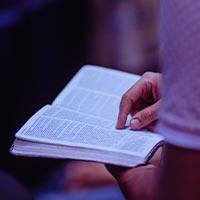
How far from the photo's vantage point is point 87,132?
91cm

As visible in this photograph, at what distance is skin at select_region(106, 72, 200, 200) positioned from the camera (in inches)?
24.9

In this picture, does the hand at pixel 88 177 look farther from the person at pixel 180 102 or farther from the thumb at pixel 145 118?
the person at pixel 180 102

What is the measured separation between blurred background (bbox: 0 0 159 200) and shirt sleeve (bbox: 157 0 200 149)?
4.01 feet

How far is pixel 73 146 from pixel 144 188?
12 cm

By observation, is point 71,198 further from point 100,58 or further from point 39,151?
point 39,151

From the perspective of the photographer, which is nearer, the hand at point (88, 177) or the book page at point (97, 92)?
the book page at point (97, 92)

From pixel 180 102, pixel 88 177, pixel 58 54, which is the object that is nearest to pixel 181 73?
pixel 180 102

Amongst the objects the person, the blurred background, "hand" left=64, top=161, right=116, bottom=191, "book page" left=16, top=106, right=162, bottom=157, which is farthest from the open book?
"hand" left=64, top=161, right=116, bottom=191

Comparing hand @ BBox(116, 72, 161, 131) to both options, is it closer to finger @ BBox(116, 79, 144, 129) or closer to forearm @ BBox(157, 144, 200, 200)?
finger @ BBox(116, 79, 144, 129)

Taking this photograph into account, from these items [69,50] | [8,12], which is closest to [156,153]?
[8,12]

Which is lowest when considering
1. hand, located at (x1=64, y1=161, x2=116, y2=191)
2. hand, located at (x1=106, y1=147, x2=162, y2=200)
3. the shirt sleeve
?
hand, located at (x1=64, y1=161, x2=116, y2=191)

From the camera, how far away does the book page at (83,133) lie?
862mm

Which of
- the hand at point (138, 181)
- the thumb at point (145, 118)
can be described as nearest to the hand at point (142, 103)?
the thumb at point (145, 118)

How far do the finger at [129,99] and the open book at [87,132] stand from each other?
0.02 metres
